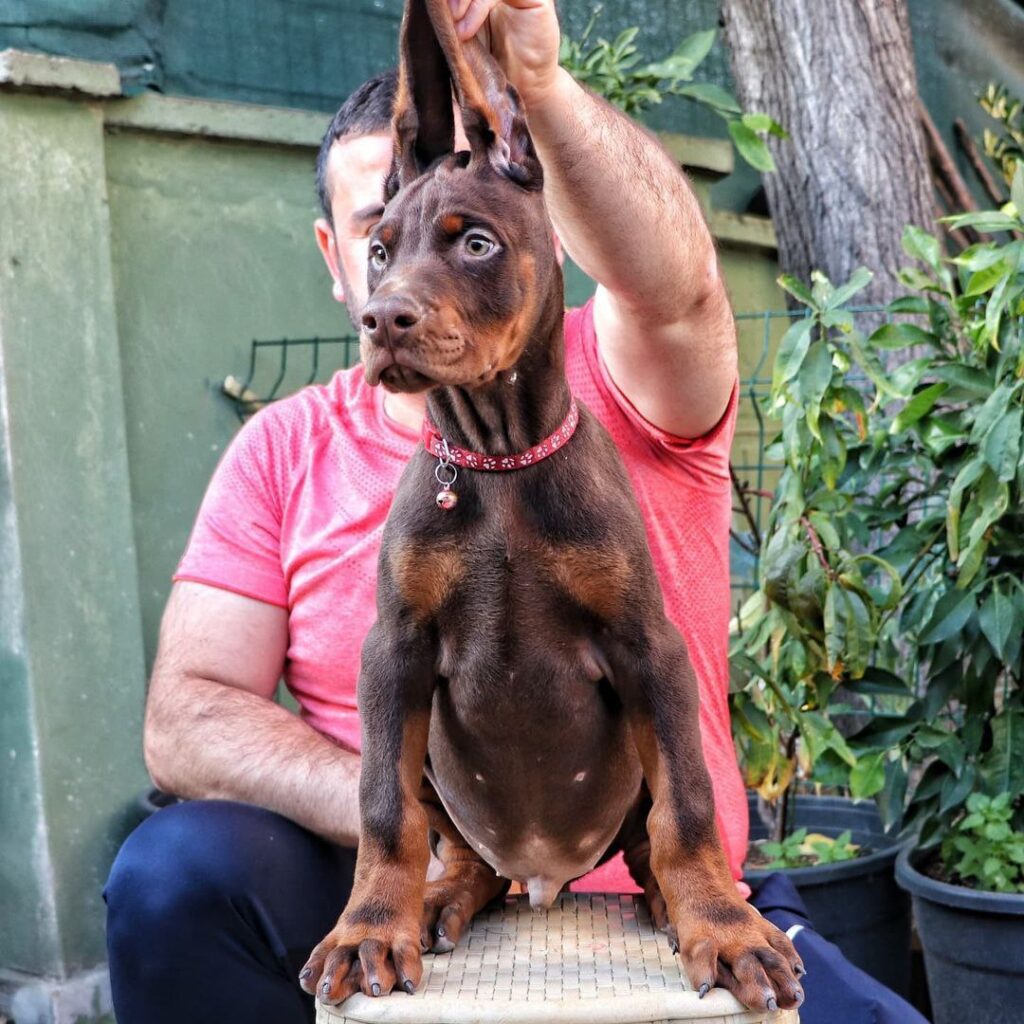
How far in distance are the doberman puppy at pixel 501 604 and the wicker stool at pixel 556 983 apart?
0.10 ft

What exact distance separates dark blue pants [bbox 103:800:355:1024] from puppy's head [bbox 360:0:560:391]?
1196mm

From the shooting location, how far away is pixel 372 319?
1426 mm

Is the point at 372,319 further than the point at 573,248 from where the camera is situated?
No

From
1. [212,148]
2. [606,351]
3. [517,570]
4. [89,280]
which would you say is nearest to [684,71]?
[212,148]

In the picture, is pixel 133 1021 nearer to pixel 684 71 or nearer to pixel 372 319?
pixel 372 319

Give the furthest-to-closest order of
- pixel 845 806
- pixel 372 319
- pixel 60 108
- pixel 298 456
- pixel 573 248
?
pixel 845 806, pixel 60 108, pixel 298 456, pixel 573 248, pixel 372 319

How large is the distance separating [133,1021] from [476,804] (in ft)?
3.25

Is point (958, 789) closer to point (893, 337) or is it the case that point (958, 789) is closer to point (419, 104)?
point (893, 337)

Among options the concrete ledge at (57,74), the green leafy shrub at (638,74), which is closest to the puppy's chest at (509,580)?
the green leafy shrub at (638,74)

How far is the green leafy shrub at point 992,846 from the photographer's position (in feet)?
10.8

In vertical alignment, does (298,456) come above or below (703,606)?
above

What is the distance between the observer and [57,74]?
3.90 meters

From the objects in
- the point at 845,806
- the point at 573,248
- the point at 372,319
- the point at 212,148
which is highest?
the point at 212,148

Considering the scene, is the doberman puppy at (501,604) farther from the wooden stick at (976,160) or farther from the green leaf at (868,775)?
the wooden stick at (976,160)
